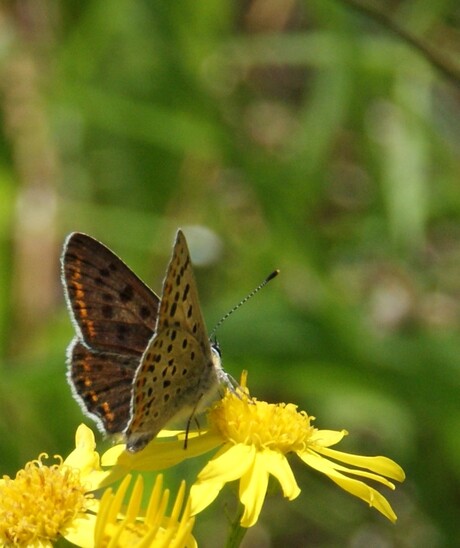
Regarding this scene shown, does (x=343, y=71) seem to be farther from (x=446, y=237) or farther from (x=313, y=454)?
(x=313, y=454)

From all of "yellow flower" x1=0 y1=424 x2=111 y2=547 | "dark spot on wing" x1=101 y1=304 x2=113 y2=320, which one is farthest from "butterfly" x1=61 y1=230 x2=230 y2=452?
"yellow flower" x1=0 y1=424 x2=111 y2=547

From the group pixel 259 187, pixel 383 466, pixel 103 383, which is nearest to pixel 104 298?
pixel 103 383

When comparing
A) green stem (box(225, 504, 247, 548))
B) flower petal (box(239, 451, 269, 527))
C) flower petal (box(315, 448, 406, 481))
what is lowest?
green stem (box(225, 504, 247, 548))

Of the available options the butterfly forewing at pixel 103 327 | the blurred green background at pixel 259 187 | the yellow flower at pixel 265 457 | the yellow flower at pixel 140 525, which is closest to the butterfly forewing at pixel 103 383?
the butterfly forewing at pixel 103 327

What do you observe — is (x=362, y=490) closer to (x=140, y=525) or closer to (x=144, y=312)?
(x=140, y=525)

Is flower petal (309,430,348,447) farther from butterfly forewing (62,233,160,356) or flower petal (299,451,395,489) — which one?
butterfly forewing (62,233,160,356)
